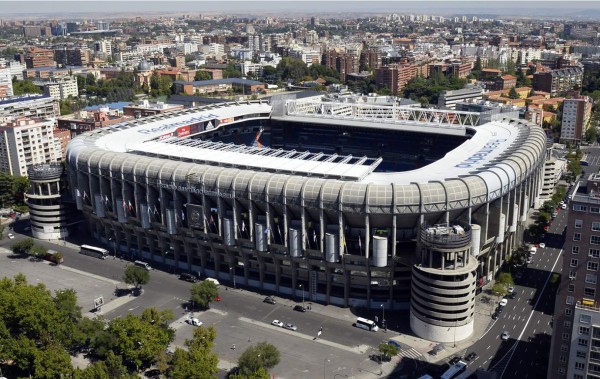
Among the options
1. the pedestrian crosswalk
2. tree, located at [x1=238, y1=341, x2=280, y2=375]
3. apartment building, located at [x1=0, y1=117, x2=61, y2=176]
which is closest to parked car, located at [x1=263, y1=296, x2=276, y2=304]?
tree, located at [x1=238, y1=341, x2=280, y2=375]

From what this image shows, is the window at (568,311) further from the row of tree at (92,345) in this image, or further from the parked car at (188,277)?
the parked car at (188,277)

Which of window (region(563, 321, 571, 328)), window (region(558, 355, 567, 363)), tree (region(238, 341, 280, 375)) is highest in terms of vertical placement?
window (region(563, 321, 571, 328))

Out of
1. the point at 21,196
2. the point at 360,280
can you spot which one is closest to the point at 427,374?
the point at 360,280

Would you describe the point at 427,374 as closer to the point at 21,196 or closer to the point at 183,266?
the point at 183,266

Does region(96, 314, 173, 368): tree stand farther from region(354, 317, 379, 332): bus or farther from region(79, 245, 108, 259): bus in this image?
region(79, 245, 108, 259): bus

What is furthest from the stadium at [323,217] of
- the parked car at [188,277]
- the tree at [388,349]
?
the tree at [388,349]

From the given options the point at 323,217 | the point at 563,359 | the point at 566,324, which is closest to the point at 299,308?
the point at 323,217
